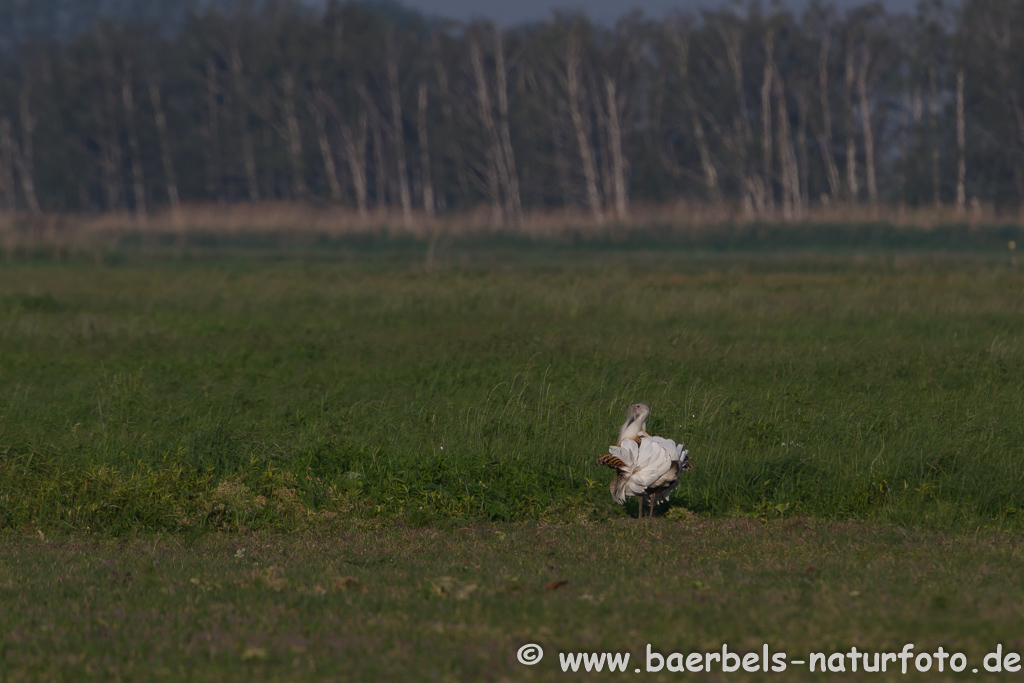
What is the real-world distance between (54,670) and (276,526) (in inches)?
151

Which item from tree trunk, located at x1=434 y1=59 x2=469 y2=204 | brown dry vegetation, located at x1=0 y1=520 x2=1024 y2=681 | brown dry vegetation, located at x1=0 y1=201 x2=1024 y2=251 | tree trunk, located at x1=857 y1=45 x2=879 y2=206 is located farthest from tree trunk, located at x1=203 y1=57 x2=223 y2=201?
→ brown dry vegetation, located at x1=0 y1=520 x2=1024 y2=681

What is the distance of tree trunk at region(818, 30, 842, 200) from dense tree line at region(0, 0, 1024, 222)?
13cm

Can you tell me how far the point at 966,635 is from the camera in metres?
5.39

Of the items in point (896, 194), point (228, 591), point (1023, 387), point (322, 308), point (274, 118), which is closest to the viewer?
point (228, 591)

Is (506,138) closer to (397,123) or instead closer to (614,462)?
(397,123)

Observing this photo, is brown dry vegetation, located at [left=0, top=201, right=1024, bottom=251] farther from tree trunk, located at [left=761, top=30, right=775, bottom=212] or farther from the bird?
the bird

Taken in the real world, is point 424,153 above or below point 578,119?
below

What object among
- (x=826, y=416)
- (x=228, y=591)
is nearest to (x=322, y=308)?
(x=826, y=416)

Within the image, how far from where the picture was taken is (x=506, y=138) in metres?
65.3

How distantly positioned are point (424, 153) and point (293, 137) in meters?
7.80

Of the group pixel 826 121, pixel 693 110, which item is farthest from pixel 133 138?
pixel 826 121

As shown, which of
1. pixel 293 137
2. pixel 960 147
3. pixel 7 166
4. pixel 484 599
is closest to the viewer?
pixel 484 599

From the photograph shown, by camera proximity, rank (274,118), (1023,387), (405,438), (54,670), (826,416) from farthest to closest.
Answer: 1. (274,118)
2. (1023,387)
3. (826,416)
4. (405,438)
5. (54,670)

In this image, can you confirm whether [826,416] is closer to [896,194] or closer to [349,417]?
[349,417]
